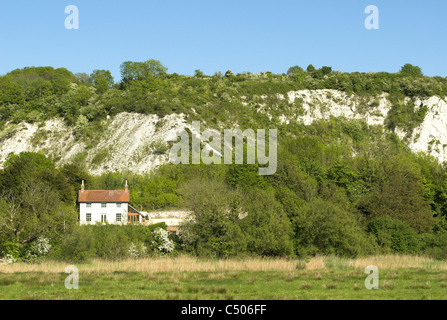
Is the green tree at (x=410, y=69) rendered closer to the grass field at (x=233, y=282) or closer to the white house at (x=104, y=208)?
the white house at (x=104, y=208)

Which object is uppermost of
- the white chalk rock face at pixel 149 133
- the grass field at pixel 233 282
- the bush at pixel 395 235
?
the white chalk rock face at pixel 149 133

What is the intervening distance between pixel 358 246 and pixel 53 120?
3257 inches

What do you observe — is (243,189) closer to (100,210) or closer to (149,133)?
(100,210)

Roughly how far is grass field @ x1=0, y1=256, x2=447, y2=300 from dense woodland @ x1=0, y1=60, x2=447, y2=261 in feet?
32.2

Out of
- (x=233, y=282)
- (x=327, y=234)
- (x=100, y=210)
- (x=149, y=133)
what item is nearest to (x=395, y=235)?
(x=327, y=234)

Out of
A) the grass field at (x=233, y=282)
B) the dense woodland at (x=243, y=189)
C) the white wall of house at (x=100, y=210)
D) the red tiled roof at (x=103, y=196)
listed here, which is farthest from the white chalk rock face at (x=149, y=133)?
the grass field at (x=233, y=282)

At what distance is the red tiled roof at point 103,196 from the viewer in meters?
62.4

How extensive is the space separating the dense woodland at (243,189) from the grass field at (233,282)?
32.2 feet

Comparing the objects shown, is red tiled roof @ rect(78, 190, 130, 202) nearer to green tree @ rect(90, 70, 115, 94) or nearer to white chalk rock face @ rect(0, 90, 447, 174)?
white chalk rock face @ rect(0, 90, 447, 174)

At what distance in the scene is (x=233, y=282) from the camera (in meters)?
24.8

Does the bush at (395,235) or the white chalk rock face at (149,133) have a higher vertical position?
the white chalk rock face at (149,133)

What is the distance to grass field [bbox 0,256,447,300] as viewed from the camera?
815 inches

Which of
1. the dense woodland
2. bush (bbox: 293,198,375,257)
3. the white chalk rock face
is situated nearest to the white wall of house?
the dense woodland
